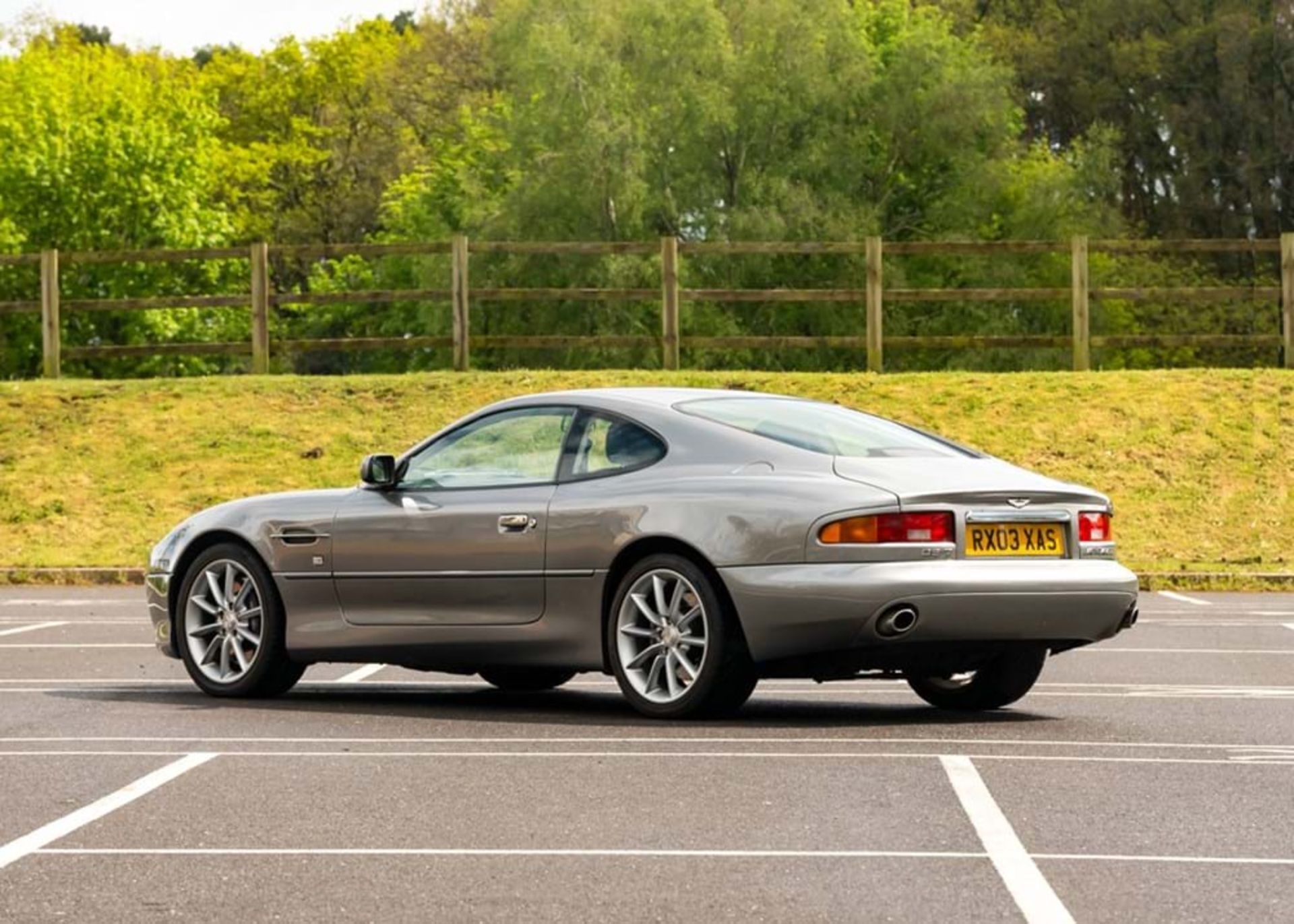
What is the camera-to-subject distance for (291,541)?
1201 centimetres

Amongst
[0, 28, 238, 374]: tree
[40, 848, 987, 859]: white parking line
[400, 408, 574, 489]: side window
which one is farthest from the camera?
[0, 28, 238, 374]: tree

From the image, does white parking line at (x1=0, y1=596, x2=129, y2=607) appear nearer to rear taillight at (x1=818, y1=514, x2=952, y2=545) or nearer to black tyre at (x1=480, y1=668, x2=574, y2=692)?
black tyre at (x1=480, y1=668, x2=574, y2=692)

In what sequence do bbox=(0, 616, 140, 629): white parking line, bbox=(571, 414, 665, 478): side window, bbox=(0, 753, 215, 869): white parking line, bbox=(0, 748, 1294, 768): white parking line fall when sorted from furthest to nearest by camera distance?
bbox=(0, 616, 140, 629): white parking line, bbox=(571, 414, 665, 478): side window, bbox=(0, 748, 1294, 768): white parking line, bbox=(0, 753, 215, 869): white parking line

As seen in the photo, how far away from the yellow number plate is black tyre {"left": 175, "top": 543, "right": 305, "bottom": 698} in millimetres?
3424

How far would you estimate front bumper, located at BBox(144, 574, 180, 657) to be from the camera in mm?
12406

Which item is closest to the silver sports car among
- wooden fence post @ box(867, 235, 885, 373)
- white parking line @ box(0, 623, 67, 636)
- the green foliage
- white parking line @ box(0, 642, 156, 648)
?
white parking line @ box(0, 642, 156, 648)

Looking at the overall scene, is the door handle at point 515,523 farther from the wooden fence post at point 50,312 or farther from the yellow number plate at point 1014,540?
the wooden fence post at point 50,312

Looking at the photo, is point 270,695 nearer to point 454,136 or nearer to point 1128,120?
point 1128,120

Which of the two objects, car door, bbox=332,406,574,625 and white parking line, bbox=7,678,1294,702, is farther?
white parking line, bbox=7,678,1294,702

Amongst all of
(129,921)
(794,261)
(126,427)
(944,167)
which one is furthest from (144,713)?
(944,167)

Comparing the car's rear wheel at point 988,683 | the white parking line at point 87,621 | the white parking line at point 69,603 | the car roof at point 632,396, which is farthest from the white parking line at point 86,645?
the car's rear wheel at point 988,683

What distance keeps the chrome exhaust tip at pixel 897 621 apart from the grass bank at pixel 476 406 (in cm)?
1360

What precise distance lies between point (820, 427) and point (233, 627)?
2.97 meters

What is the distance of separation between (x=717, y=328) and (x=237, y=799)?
38079mm
